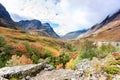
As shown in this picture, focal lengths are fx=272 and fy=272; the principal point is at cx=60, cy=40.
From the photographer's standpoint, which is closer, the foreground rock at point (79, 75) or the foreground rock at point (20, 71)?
the foreground rock at point (79, 75)

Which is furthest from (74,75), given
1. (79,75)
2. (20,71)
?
(20,71)

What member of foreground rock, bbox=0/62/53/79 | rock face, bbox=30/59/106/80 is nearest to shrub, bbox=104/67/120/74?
rock face, bbox=30/59/106/80

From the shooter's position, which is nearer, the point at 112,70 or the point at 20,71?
the point at 112,70

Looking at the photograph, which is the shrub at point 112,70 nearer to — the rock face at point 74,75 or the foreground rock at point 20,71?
the rock face at point 74,75

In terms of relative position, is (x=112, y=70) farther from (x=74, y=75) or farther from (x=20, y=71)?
(x=20, y=71)

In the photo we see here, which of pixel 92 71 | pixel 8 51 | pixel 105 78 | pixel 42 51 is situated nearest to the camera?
pixel 105 78

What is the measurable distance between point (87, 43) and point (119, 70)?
11448cm

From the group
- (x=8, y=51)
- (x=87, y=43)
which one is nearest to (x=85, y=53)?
(x=8, y=51)

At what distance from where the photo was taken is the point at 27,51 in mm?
134000

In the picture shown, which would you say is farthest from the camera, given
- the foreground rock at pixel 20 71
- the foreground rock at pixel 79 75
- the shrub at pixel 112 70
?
the foreground rock at pixel 20 71

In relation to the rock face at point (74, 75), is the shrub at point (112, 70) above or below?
above

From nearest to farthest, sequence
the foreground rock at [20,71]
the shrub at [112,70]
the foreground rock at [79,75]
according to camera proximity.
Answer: the foreground rock at [79,75] < the shrub at [112,70] < the foreground rock at [20,71]

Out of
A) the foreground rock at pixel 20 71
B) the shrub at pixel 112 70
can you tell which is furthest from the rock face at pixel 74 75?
the shrub at pixel 112 70

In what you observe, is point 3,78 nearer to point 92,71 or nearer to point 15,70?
point 15,70
